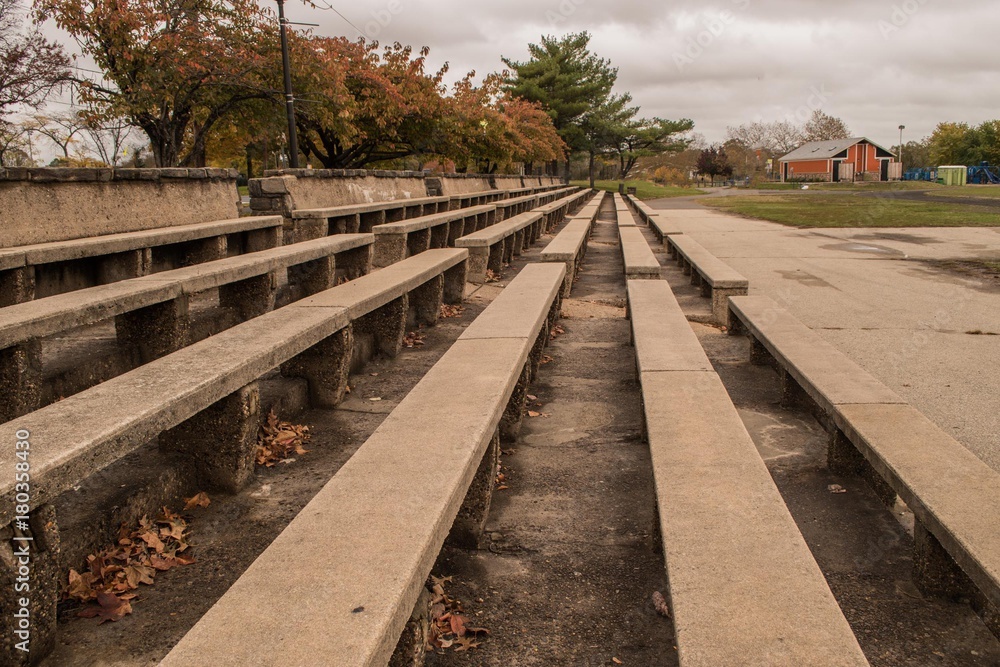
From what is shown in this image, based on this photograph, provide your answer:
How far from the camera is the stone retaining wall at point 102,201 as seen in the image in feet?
12.1

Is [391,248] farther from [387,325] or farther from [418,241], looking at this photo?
[387,325]

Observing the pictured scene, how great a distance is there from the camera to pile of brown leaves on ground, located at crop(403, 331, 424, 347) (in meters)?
4.84

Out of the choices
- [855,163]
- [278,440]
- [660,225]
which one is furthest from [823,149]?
[278,440]

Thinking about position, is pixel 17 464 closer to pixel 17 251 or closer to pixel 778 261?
pixel 17 251

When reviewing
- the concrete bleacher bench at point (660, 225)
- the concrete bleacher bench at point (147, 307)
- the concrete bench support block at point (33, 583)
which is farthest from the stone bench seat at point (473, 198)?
the concrete bench support block at point (33, 583)

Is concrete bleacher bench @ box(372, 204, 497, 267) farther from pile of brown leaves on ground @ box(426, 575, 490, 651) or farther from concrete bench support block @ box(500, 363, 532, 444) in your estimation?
pile of brown leaves on ground @ box(426, 575, 490, 651)

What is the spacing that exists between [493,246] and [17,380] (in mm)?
6080

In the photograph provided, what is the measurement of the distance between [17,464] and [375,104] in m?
19.5

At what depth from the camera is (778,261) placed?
35.3 feet

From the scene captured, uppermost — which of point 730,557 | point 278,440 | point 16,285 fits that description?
point 16,285

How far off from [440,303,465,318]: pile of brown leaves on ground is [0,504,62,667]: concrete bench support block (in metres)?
4.24

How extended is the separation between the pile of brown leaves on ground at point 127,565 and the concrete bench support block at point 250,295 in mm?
2088

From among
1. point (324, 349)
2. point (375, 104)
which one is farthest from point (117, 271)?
point (375, 104)

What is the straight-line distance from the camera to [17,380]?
245 centimetres
